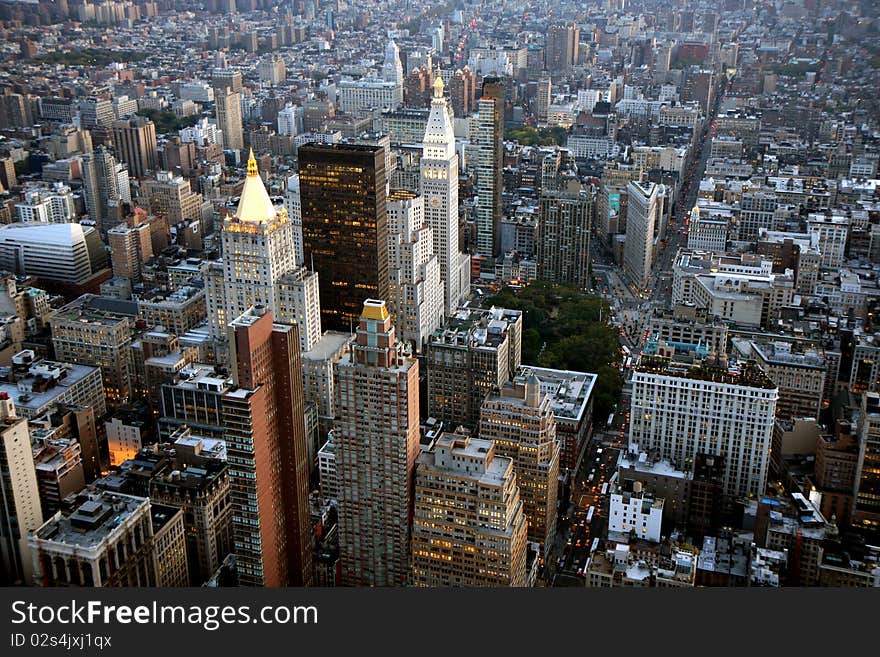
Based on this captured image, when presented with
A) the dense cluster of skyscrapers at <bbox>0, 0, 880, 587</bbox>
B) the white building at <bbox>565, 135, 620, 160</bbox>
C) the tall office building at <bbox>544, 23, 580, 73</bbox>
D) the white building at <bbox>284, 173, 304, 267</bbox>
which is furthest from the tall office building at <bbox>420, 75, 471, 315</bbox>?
the tall office building at <bbox>544, 23, 580, 73</bbox>

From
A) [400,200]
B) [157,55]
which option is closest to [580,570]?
[400,200]

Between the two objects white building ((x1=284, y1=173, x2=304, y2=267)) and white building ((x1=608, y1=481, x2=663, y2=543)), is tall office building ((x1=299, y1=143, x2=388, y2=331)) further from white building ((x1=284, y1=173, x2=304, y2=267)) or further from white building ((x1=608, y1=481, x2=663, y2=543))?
white building ((x1=608, y1=481, x2=663, y2=543))

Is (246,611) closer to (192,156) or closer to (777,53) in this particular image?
(777,53)

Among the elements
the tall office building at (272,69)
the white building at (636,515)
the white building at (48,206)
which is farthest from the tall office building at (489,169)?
the white building at (636,515)

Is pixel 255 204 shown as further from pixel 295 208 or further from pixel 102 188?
pixel 102 188

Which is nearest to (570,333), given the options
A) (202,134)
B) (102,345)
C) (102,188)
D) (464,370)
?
(464,370)

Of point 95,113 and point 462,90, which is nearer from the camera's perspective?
point 95,113
